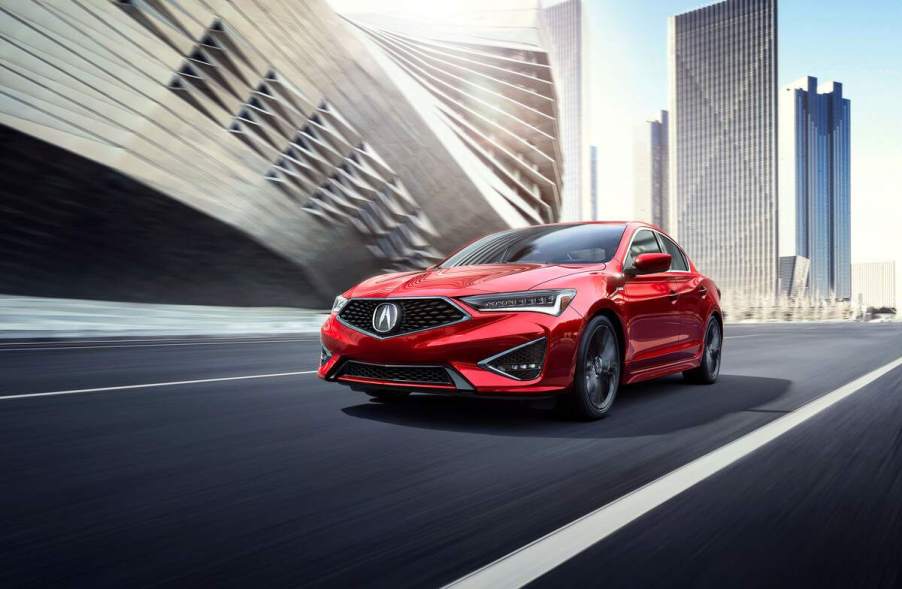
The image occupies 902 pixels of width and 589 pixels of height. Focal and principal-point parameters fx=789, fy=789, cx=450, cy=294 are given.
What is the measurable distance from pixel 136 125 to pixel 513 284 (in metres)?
21.4

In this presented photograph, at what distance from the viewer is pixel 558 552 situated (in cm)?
256

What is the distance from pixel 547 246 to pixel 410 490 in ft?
11.0

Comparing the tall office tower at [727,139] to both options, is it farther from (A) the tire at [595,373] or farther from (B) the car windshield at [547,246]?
(A) the tire at [595,373]

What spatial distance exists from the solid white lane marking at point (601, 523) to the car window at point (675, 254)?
8.74 ft

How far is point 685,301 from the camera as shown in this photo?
7.01m

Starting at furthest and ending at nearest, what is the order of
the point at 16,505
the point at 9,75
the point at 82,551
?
1. the point at 9,75
2. the point at 16,505
3. the point at 82,551

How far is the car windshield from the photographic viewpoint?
611cm

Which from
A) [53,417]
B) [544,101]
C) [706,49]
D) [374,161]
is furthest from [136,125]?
[706,49]

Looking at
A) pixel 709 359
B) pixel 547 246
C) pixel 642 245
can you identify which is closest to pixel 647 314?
pixel 642 245

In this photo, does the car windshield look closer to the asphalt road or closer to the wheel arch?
the wheel arch

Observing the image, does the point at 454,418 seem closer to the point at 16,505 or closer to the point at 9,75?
the point at 16,505

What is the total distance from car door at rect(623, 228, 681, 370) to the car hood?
0.47 meters

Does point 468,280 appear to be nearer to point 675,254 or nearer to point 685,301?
point 685,301

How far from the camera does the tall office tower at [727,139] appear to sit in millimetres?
147125
